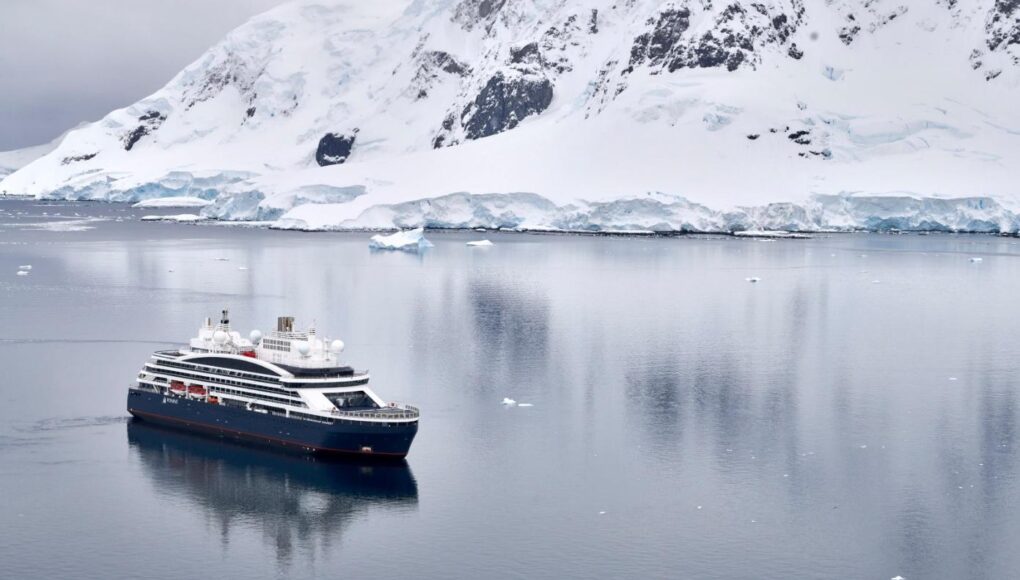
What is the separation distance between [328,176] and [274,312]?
8321 centimetres

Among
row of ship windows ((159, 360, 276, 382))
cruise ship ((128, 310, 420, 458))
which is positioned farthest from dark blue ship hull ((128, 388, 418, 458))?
row of ship windows ((159, 360, 276, 382))

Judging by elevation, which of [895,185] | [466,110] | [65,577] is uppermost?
[466,110]

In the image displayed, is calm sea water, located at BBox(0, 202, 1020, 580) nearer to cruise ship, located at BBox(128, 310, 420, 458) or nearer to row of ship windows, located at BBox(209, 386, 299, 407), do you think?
cruise ship, located at BBox(128, 310, 420, 458)

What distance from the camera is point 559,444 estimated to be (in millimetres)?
37188

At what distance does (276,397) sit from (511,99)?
14557cm

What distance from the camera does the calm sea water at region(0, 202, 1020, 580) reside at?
1120 inches

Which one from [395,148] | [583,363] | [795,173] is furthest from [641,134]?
[583,363]

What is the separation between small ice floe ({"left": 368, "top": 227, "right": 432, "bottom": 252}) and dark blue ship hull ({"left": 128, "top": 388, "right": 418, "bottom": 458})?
63.3m

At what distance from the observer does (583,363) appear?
50.5 metres

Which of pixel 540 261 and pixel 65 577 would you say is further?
pixel 540 261

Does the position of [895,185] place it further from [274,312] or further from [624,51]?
[274,312]

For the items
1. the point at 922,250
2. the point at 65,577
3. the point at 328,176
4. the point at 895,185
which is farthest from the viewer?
the point at 328,176

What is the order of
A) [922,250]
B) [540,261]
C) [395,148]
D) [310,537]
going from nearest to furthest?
[310,537] < [540,261] < [922,250] < [395,148]

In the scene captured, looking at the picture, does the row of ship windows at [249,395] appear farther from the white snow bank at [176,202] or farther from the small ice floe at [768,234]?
the white snow bank at [176,202]
